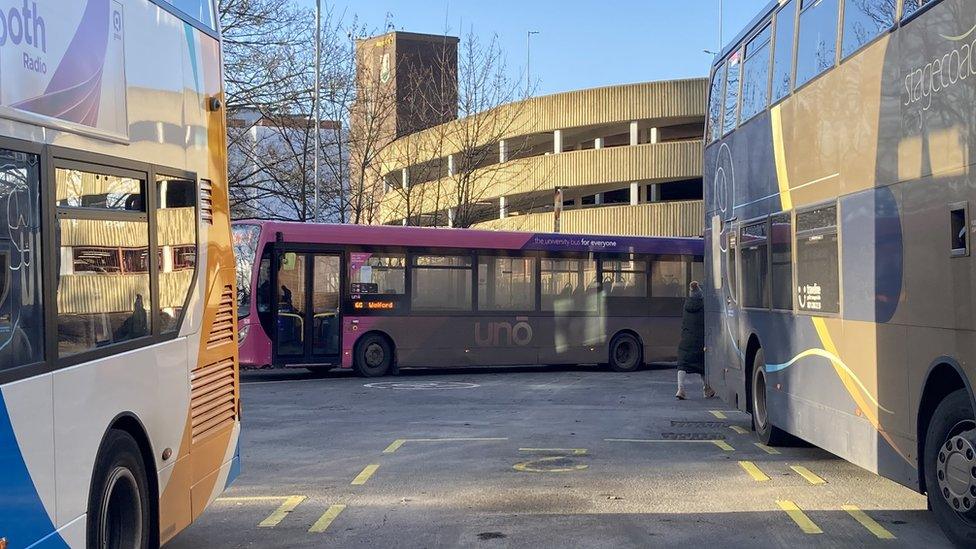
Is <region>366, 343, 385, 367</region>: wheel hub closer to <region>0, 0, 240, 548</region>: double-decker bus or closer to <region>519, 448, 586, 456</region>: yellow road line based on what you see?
<region>519, 448, 586, 456</region>: yellow road line

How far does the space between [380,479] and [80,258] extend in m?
5.27

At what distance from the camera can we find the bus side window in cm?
616

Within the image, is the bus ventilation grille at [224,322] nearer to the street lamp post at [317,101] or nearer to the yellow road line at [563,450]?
the yellow road line at [563,450]

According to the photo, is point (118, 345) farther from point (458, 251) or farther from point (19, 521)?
point (458, 251)

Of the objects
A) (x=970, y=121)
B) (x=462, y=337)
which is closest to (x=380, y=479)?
(x=970, y=121)

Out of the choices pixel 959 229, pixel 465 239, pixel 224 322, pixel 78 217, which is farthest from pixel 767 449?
pixel 465 239

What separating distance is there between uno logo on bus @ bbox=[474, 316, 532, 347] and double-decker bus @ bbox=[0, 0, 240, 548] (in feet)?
50.4

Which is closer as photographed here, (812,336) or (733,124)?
(812,336)

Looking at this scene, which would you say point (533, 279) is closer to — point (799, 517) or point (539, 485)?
point (539, 485)

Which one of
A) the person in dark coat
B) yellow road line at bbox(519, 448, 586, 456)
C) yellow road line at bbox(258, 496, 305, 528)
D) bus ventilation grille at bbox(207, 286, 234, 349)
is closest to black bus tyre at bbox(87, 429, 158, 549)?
bus ventilation grille at bbox(207, 286, 234, 349)

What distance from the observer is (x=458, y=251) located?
75.3ft

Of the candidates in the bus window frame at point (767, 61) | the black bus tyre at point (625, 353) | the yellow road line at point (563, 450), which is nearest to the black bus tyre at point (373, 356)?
the black bus tyre at point (625, 353)

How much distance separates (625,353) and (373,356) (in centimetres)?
624

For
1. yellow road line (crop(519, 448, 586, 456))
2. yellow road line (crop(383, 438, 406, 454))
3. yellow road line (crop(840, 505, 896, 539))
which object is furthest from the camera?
yellow road line (crop(383, 438, 406, 454))
